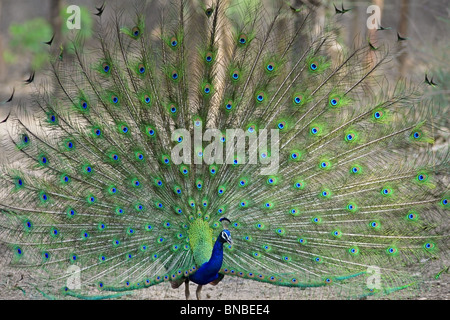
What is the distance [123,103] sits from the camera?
402cm

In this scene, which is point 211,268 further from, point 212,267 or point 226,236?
point 226,236

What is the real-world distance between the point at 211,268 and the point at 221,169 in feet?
2.24

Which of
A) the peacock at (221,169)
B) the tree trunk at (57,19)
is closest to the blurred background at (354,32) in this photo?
the tree trunk at (57,19)

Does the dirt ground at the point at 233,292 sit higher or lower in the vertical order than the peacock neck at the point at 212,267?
lower

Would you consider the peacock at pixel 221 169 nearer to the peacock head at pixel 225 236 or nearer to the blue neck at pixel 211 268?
the blue neck at pixel 211 268

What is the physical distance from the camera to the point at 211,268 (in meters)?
3.85

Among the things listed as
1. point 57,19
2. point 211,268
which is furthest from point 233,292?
point 57,19

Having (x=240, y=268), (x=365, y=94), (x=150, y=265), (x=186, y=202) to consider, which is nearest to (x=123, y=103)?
(x=186, y=202)

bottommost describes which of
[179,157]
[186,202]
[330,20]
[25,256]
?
[25,256]

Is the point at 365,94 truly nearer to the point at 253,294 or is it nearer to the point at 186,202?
the point at 186,202

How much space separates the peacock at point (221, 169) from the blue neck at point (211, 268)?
2cm

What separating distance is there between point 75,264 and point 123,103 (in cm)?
116

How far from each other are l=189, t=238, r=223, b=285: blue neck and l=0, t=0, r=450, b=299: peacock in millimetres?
19

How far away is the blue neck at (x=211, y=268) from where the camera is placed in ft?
12.4
